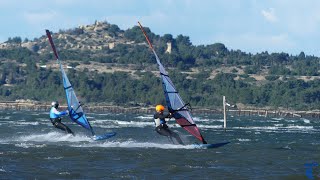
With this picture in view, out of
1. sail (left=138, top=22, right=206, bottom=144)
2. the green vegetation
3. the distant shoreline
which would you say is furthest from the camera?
the green vegetation

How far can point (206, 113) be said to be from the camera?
133375 millimetres

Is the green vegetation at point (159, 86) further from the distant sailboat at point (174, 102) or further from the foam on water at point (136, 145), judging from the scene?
the distant sailboat at point (174, 102)

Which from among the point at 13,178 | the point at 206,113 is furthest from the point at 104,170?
the point at 206,113

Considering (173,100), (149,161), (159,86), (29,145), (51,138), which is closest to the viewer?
(149,161)

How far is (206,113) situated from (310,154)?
9676 centimetres

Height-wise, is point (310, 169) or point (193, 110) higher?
point (310, 169)

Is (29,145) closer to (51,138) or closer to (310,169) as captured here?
(51,138)

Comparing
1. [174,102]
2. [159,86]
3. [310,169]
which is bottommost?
[310,169]

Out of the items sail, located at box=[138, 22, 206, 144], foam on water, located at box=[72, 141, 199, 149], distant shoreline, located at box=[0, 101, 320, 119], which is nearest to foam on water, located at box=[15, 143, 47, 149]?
foam on water, located at box=[72, 141, 199, 149]

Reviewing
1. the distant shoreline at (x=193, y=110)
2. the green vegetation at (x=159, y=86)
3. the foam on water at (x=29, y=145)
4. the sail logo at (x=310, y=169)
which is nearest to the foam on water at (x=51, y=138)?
the foam on water at (x=29, y=145)

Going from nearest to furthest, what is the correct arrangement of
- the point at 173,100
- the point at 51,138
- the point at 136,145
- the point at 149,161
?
the point at 149,161, the point at 173,100, the point at 136,145, the point at 51,138

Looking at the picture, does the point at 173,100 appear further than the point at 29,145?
No

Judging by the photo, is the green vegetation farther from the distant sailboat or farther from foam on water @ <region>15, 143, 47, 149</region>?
the distant sailboat

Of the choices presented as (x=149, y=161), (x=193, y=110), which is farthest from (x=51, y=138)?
(x=193, y=110)
